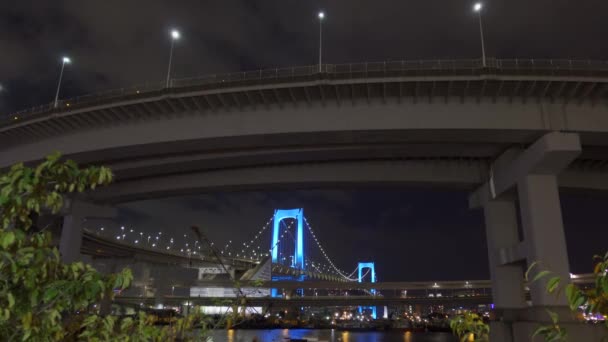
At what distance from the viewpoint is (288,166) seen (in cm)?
3447

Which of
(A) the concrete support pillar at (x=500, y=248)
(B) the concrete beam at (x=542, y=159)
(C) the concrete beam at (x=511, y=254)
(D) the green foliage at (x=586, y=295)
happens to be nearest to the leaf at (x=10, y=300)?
(D) the green foliage at (x=586, y=295)

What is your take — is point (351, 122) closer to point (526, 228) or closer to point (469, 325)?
point (526, 228)

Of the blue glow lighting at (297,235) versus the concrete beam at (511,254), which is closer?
the concrete beam at (511,254)

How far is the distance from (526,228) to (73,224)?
110 feet

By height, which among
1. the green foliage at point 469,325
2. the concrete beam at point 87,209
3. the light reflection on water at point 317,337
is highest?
the concrete beam at point 87,209

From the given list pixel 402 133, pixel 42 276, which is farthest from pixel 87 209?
pixel 42 276

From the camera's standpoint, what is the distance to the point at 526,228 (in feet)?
86.6

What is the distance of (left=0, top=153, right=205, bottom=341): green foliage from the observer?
380 centimetres

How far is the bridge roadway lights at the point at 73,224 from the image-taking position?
38438mm

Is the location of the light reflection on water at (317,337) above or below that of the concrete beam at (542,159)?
below

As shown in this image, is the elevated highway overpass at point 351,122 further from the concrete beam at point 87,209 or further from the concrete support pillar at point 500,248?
the concrete beam at point 87,209

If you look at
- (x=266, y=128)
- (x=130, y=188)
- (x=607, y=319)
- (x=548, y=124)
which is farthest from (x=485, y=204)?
(x=607, y=319)

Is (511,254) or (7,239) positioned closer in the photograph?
(7,239)

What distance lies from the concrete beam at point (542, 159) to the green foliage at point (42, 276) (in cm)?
2465
